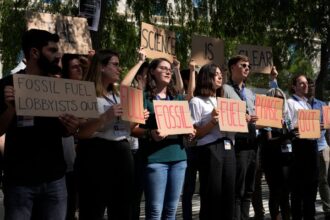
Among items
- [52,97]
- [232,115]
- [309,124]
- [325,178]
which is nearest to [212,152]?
[232,115]

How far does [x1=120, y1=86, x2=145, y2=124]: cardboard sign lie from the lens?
5.36m

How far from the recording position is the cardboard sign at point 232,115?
20.5 ft

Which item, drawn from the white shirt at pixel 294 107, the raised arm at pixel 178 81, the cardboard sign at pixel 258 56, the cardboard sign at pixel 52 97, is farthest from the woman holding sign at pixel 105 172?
the cardboard sign at pixel 258 56

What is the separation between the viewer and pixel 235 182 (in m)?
6.66

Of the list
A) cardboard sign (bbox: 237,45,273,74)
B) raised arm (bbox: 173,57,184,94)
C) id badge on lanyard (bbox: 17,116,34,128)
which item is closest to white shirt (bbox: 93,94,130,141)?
id badge on lanyard (bbox: 17,116,34,128)

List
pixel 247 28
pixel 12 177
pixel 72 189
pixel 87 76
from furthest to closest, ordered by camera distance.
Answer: pixel 247 28, pixel 72 189, pixel 87 76, pixel 12 177

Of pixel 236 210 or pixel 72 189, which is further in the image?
pixel 236 210

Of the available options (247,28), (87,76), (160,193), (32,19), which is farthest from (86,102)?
(247,28)

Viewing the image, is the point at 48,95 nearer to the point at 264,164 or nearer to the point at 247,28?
the point at 264,164

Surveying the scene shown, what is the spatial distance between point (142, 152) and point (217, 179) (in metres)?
0.83

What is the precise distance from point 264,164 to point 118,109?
293 centimetres

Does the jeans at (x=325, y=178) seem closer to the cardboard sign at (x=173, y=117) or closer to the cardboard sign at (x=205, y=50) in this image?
the cardboard sign at (x=205, y=50)

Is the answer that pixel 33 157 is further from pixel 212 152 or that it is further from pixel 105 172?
pixel 212 152

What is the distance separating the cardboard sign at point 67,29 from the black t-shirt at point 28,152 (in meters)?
2.22
